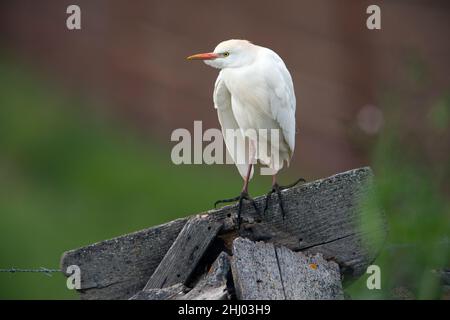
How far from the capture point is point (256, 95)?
4.82m

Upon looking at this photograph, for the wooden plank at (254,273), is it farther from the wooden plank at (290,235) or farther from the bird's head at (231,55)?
the bird's head at (231,55)

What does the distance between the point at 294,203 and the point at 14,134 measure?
5.54m

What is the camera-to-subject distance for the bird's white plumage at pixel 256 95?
4777mm

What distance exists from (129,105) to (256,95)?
14.2 feet

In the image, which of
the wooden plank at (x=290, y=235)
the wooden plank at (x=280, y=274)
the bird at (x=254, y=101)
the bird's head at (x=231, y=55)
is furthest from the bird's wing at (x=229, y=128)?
the wooden plank at (x=280, y=274)

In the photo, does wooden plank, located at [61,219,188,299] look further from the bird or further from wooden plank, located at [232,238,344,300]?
the bird

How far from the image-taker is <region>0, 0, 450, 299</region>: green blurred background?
24.7ft

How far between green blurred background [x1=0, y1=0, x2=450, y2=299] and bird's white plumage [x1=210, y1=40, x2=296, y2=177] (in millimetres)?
2112

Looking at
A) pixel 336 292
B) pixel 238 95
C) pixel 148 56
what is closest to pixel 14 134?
pixel 148 56

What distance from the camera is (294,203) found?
135 inches

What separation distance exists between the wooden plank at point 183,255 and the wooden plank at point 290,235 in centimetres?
6

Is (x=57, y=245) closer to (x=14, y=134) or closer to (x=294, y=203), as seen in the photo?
(x=14, y=134)

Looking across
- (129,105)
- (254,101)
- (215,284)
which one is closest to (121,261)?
(215,284)

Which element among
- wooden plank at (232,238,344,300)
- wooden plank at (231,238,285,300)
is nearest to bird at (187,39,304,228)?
wooden plank at (232,238,344,300)
